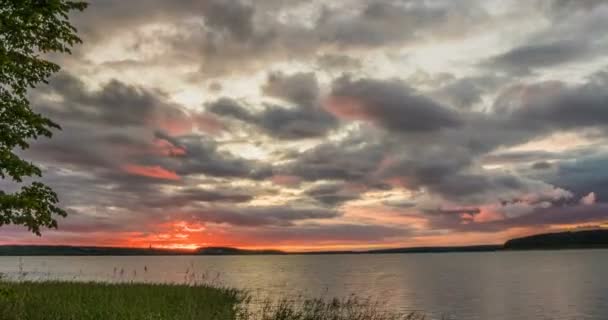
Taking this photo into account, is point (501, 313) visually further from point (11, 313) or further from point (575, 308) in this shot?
point (11, 313)

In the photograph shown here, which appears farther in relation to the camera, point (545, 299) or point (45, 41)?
point (545, 299)

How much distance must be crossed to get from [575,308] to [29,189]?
49473 mm

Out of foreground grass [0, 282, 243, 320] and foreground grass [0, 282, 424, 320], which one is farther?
foreground grass [0, 282, 424, 320]

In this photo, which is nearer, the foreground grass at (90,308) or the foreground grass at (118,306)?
the foreground grass at (90,308)

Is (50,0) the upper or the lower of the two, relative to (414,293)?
upper

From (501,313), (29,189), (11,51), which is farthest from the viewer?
(501,313)

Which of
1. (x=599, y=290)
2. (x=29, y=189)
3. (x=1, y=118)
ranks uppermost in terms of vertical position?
(x=1, y=118)

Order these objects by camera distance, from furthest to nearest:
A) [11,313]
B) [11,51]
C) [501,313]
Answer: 1. [501,313]
2. [11,313]
3. [11,51]

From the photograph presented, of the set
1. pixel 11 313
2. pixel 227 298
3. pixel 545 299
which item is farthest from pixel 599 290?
pixel 11 313

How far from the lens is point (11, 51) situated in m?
14.3

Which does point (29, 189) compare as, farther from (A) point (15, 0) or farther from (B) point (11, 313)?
(B) point (11, 313)

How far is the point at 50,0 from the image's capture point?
13.8 meters

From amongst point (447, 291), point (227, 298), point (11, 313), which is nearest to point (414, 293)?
point (447, 291)

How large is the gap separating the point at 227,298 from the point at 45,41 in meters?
24.8
